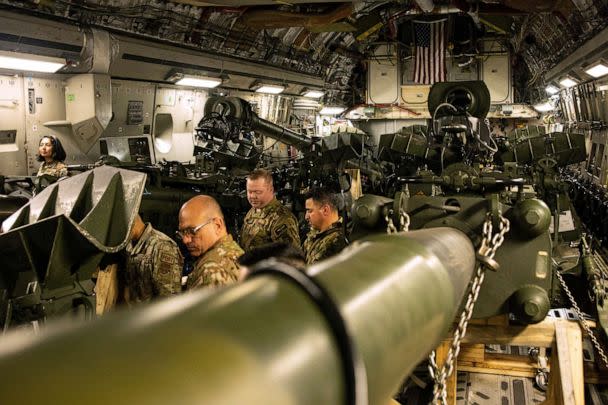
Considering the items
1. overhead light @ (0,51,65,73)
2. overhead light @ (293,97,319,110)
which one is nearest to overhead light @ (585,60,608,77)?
overhead light @ (293,97,319,110)

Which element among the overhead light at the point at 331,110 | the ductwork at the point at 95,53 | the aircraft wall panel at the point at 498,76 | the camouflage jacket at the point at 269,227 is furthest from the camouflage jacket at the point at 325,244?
the aircraft wall panel at the point at 498,76

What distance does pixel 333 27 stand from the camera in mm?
14195

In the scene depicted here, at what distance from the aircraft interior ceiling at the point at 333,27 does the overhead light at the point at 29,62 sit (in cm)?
55

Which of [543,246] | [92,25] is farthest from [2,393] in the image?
[92,25]

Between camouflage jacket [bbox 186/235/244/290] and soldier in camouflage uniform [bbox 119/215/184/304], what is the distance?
11.7 inches

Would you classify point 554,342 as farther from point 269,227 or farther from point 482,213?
point 269,227

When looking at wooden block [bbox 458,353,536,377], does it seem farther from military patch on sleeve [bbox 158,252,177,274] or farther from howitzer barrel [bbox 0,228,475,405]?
howitzer barrel [bbox 0,228,475,405]

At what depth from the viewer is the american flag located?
1658 centimetres

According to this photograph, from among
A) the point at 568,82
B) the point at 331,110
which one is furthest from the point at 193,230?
the point at 331,110

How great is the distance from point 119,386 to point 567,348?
336 cm

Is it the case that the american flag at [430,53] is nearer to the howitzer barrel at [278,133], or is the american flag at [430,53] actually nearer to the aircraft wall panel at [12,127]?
the howitzer barrel at [278,133]

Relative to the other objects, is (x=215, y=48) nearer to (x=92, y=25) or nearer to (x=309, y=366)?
(x=92, y=25)

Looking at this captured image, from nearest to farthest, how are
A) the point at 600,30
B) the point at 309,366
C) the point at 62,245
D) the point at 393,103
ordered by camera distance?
1. the point at 309,366
2. the point at 62,245
3. the point at 600,30
4. the point at 393,103

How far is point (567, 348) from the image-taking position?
3398mm
